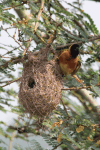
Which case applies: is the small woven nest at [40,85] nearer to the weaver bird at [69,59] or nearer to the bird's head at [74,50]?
the weaver bird at [69,59]

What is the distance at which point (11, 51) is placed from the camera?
62.0 inches

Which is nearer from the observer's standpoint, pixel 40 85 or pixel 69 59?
pixel 40 85

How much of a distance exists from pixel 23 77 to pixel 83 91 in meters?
1.23

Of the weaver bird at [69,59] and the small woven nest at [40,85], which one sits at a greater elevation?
the weaver bird at [69,59]

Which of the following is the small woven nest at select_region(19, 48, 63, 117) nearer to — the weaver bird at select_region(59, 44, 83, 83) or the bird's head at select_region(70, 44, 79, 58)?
the weaver bird at select_region(59, 44, 83, 83)

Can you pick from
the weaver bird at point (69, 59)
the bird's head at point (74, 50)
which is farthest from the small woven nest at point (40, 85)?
the bird's head at point (74, 50)

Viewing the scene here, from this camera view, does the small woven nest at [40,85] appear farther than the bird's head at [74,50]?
No

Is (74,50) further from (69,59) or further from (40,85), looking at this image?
(40,85)

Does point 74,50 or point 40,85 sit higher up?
point 74,50

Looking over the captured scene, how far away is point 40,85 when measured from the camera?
1236mm

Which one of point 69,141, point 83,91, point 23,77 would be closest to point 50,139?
point 69,141

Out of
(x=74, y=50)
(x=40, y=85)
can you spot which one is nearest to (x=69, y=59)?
(x=74, y=50)

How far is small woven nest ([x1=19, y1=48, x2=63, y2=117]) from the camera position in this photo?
3.96 ft

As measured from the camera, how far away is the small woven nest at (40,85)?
121 centimetres
